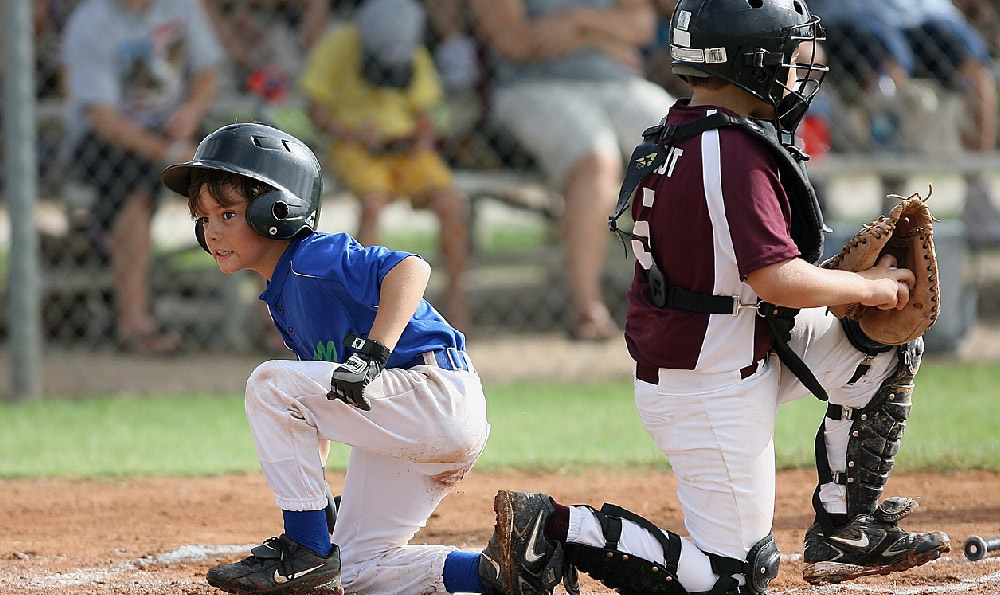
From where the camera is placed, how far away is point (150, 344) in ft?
23.2

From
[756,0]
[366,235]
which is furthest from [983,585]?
[366,235]

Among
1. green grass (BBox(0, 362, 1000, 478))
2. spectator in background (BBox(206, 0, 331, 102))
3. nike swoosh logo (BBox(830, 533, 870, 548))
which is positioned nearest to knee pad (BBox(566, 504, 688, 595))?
nike swoosh logo (BBox(830, 533, 870, 548))

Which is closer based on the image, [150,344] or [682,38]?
[682,38]

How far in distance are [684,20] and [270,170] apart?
1058 millimetres

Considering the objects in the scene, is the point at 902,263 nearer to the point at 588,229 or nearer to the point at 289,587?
the point at 289,587

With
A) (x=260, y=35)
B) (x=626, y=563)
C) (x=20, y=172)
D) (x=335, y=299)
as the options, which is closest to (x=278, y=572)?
(x=335, y=299)

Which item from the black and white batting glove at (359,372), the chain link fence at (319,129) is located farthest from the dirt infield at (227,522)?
the chain link fence at (319,129)

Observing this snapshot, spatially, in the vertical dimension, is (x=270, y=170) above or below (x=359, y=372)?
above

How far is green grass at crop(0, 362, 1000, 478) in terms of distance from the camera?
4992mm

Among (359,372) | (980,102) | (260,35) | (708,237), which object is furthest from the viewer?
(260,35)

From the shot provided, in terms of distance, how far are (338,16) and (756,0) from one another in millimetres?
5105

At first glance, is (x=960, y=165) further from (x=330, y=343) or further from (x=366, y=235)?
(x=330, y=343)

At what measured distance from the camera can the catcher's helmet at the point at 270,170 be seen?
3080 millimetres

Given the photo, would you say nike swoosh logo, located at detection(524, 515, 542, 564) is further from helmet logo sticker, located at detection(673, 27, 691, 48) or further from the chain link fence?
the chain link fence
